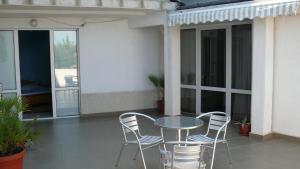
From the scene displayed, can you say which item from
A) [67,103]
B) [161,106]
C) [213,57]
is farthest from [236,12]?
[67,103]

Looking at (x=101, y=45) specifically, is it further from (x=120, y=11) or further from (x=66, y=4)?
(x=66, y=4)

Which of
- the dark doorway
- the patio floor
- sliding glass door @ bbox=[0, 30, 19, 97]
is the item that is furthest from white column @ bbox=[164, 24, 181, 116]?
the dark doorway

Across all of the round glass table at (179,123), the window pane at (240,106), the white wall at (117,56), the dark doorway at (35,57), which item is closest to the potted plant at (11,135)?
the round glass table at (179,123)

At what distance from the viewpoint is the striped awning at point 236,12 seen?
28.4ft

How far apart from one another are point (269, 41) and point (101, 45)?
22.4ft

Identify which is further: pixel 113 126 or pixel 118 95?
pixel 118 95

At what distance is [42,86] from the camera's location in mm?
18328

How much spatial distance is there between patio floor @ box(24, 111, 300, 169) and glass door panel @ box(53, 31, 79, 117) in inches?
86.0

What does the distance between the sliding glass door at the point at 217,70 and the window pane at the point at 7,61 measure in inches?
255

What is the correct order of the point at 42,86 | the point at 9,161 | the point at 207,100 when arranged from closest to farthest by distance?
the point at 9,161, the point at 207,100, the point at 42,86

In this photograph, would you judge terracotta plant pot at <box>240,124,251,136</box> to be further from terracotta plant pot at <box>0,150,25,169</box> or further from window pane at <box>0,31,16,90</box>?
window pane at <box>0,31,16,90</box>

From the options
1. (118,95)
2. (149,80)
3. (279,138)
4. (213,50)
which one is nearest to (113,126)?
(118,95)

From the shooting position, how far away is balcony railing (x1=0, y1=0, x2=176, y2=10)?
34.5 ft

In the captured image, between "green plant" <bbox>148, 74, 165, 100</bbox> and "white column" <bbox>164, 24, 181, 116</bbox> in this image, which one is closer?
"white column" <bbox>164, 24, 181, 116</bbox>
